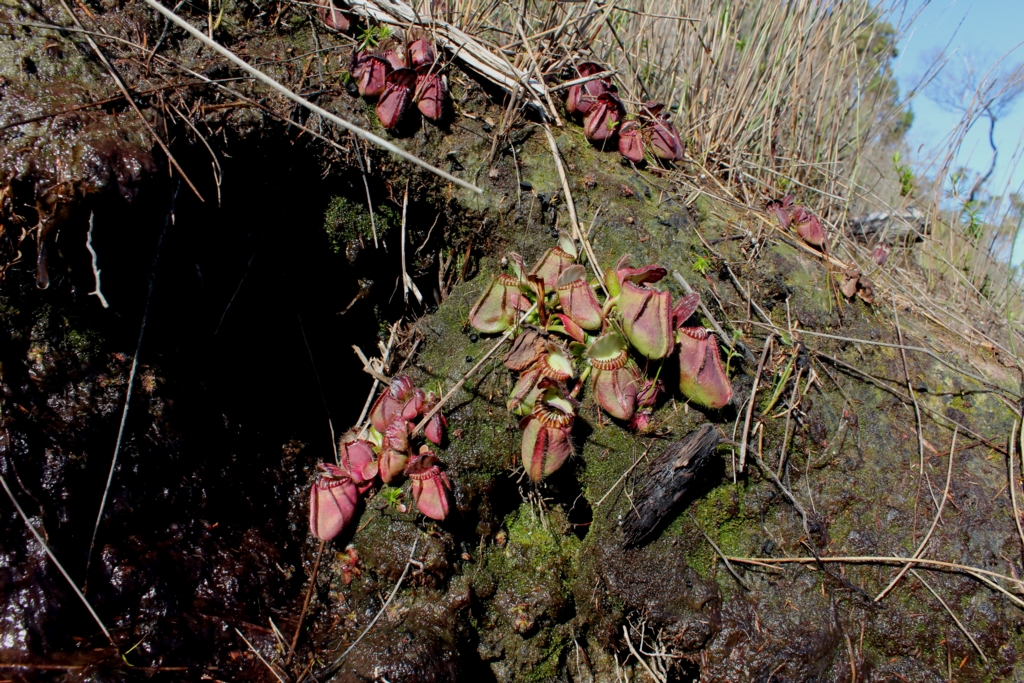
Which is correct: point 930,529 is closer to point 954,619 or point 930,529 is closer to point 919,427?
point 954,619

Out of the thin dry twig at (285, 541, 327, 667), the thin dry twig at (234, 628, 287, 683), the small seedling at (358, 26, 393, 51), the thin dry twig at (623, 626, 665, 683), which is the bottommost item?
the thin dry twig at (234, 628, 287, 683)

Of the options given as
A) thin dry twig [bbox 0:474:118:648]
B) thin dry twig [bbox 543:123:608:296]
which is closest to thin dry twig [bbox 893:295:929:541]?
thin dry twig [bbox 543:123:608:296]

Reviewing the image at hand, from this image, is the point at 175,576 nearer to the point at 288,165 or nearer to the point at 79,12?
the point at 288,165

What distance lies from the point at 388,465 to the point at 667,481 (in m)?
1.02

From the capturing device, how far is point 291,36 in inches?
98.3

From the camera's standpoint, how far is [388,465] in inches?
84.9

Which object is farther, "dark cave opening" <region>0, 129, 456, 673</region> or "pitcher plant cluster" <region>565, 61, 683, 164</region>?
"pitcher plant cluster" <region>565, 61, 683, 164</region>

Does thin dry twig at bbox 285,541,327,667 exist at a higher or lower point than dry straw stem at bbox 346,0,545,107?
lower

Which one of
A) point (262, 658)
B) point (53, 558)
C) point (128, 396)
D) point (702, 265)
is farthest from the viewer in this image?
point (702, 265)

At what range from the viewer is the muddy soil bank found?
1961 mm

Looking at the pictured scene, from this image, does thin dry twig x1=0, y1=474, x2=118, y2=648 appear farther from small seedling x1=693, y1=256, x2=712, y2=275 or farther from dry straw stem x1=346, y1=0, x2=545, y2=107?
small seedling x1=693, y1=256, x2=712, y2=275

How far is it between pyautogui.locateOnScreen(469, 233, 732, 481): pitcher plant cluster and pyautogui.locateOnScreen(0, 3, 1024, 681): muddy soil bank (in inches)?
4.7

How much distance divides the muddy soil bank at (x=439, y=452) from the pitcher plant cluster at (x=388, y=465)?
0.30ft

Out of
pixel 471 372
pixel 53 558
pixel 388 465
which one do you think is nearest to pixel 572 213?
pixel 471 372
